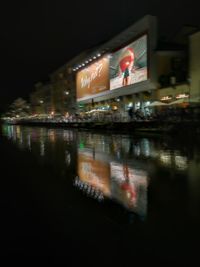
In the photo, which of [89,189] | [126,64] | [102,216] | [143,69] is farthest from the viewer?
[126,64]

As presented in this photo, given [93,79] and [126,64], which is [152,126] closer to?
[126,64]

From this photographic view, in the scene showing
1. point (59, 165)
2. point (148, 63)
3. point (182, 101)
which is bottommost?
point (59, 165)

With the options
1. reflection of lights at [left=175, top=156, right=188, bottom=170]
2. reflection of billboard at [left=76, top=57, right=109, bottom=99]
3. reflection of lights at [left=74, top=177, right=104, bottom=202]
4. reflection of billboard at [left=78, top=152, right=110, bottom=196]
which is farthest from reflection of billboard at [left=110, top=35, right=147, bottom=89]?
reflection of lights at [left=74, top=177, right=104, bottom=202]

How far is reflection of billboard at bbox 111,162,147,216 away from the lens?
6005 millimetres

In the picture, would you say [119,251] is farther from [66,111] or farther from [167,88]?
[66,111]

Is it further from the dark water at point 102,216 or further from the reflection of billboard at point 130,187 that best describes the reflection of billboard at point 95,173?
the reflection of billboard at point 130,187

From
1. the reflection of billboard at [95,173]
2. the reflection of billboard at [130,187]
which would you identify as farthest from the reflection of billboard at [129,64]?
the reflection of billboard at [130,187]

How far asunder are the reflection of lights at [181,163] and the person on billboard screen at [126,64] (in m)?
33.3

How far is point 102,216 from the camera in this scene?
5.33 metres

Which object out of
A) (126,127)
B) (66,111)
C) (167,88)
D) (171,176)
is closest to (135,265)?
(171,176)

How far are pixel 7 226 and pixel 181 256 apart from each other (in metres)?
2.59

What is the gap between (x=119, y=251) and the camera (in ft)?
12.9

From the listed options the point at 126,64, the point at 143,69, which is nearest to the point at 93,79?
the point at 126,64

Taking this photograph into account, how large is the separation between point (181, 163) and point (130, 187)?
3.92 meters
